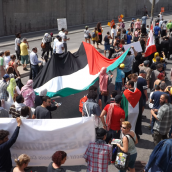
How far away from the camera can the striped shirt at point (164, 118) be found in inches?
218

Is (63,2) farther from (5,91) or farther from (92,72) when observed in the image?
(5,91)

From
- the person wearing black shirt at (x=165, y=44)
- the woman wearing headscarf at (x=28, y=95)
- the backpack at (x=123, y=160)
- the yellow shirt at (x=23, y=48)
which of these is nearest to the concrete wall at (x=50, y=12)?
the yellow shirt at (x=23, y=48)

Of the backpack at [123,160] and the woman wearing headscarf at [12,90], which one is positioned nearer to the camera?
the backpack at [123,160]

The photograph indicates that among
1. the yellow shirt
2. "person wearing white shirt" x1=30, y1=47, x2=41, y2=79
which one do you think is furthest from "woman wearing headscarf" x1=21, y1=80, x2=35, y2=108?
the yellow shirt

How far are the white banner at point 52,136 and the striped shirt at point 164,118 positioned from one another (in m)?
1.67

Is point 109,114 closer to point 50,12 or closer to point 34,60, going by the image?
point 34,60

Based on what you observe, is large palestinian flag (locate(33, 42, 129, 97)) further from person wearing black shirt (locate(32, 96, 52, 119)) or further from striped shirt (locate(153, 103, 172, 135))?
striped shirt (locate(153, 103, 172, 135))

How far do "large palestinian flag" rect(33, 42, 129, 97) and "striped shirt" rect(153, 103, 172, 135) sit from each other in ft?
10.1

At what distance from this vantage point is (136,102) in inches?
245

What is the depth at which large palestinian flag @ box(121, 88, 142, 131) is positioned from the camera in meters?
6.16

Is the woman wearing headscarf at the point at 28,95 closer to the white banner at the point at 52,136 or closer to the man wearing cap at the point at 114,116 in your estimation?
the white banner at the point at 52,136

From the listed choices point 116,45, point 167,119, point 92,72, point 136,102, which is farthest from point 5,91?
point 116,45

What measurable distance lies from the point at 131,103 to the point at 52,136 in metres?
2.22

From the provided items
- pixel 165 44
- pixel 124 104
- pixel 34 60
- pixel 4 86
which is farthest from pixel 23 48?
pixel 124 104
